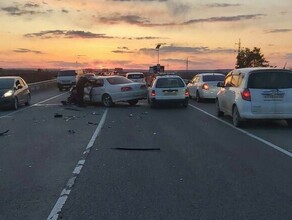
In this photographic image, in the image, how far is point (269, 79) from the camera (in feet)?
46.2

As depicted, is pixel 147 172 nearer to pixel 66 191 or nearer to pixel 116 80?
pixel 66 191

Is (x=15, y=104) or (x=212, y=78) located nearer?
(x=15, y=104)

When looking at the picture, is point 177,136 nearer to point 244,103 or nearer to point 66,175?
point 244,103

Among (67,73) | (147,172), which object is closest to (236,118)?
(147,172)

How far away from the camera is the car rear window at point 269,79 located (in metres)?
14.0

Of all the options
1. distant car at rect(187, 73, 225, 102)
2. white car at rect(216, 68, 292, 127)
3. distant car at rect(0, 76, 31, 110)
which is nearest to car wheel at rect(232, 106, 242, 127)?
white car at rect(216, 68, 292, 127)

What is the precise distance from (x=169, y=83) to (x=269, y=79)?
9143 mm

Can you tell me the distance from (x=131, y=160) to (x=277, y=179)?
289cm

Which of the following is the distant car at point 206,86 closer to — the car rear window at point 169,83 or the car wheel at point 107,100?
the car rear window at point 169,83

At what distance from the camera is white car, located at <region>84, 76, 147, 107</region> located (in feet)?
78.0

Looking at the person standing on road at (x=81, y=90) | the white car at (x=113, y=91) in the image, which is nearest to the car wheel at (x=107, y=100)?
the white car at (x=113, y=91)

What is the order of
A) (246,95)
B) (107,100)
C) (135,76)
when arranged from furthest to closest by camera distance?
(135,76) → (107,100) → (246,95)

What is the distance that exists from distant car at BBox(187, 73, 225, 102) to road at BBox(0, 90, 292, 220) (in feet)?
34.3

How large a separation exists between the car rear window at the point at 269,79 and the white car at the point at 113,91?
34.5ft
